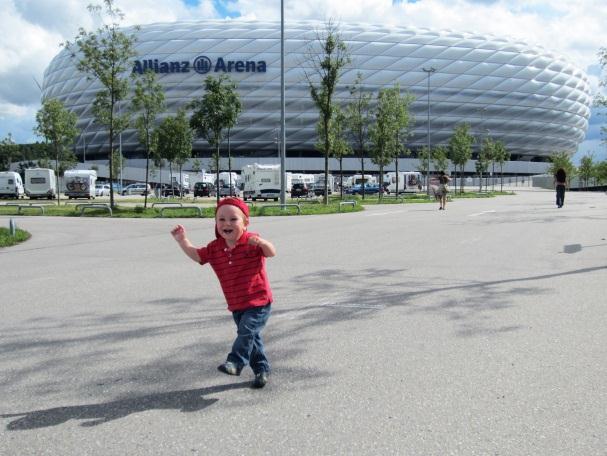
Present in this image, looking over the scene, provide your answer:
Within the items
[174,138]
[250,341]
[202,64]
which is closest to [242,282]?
[250,341]

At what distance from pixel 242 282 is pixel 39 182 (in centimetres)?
5221

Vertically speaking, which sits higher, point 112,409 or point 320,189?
point 320,189

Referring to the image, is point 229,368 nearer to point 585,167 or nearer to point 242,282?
point 242,282

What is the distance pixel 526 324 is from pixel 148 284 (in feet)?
15.1

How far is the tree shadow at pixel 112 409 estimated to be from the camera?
325 centimetres

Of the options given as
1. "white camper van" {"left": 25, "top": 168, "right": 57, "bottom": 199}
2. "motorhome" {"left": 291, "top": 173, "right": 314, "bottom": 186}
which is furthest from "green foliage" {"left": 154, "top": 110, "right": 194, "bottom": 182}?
"motorhome" {"left": 291, "top": 173, "right": 314, "bottom": 186}

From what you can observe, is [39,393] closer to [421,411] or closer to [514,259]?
[421,411]

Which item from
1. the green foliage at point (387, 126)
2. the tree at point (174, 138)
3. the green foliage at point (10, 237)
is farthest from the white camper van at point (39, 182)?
the green foliage at point (10, 237)

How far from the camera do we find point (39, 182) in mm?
51188

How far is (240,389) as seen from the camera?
12.4ft

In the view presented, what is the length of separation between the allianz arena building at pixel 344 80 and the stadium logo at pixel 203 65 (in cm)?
15

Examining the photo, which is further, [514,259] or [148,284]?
[514,259]

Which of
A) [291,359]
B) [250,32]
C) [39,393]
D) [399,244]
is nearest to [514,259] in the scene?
[399,244]

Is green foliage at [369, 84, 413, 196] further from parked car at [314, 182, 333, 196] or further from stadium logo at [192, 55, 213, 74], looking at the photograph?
stadium logo at [192, 55, 213, 74]
